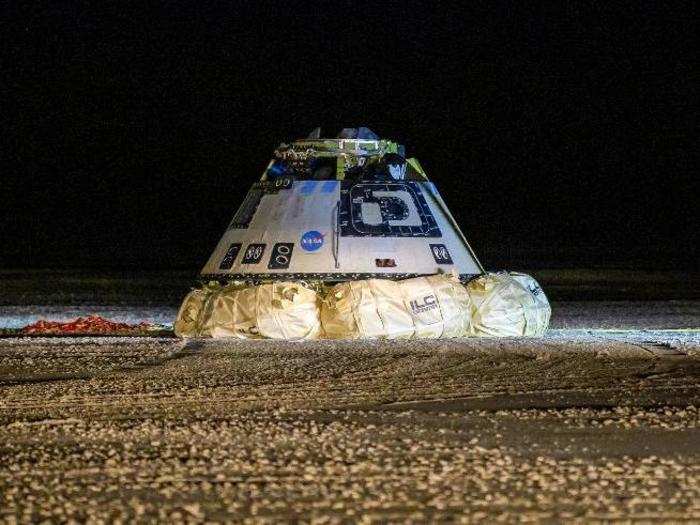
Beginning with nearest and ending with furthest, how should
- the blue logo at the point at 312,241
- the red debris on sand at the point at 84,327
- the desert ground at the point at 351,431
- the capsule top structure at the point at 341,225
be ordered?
the desert ground at the point at 351,431, the capsule top structure at the point at 341,225, the blue logo at the point at 312,241, the red debris on sand at the point at 84,327

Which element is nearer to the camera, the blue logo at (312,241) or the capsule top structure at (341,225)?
the capsule top structure at (341,225)

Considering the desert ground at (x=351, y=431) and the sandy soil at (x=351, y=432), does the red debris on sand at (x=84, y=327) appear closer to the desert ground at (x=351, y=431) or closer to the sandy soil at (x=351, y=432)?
the desert ground at (x=351, y=431)

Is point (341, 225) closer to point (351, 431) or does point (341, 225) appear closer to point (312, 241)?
point (312, 241)

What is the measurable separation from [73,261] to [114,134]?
24.5 meters

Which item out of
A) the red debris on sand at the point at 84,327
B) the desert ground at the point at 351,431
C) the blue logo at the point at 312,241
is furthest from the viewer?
the red debris on sand at the point at 84,327

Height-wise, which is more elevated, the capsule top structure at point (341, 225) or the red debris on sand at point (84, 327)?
the capsule top structure at point (341, 225)

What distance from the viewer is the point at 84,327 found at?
16.8 meters

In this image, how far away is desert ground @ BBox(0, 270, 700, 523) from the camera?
6848mm

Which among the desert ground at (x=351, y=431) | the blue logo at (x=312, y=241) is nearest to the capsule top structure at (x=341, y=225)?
the blue logo at (x=312, y=241)

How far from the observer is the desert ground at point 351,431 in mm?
6848

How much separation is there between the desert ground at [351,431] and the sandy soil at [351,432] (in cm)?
2

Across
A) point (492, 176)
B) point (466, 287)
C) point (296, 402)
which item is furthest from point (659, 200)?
point (296, 402)

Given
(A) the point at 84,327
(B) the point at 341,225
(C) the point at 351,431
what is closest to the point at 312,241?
(B) the point at 341,225

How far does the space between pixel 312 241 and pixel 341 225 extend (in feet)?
1.29
